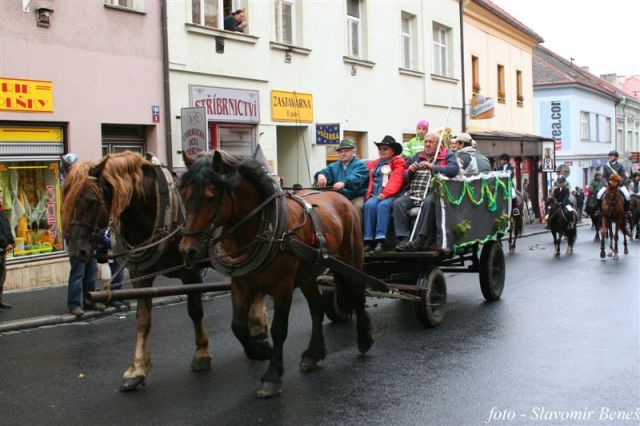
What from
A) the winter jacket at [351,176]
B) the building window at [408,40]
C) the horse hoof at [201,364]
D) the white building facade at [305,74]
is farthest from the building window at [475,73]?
the horse hoof at [201,364]

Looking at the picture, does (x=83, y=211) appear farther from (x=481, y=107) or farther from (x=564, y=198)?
(x=481, y=107)

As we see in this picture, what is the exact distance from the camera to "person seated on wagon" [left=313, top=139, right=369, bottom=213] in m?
8.20

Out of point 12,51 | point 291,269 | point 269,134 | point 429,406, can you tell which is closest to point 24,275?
point 12,51

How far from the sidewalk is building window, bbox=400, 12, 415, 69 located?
12.7 m

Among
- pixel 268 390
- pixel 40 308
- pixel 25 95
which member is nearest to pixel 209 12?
pixel 25 95

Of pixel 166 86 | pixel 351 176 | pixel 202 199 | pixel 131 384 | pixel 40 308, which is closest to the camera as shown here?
pixel 202 199

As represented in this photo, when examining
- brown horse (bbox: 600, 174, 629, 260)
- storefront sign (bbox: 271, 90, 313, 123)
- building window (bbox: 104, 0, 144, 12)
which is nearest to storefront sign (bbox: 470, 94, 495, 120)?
brown horse (bbox: 600, 174, 629, 260)

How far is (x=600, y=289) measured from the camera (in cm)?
1132

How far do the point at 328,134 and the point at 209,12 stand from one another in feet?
12.7

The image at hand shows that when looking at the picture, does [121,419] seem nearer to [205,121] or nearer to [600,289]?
[600,289]

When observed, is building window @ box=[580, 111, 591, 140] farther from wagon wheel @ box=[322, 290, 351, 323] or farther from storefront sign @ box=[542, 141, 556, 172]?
wagon wheel @ box=[322, 290, 351, 323]

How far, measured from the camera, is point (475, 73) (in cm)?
2827

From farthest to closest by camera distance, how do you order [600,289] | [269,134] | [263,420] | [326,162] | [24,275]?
[326,162], [269,134], [24,275], [600,289], [263,420]

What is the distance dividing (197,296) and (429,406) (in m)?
2.23
